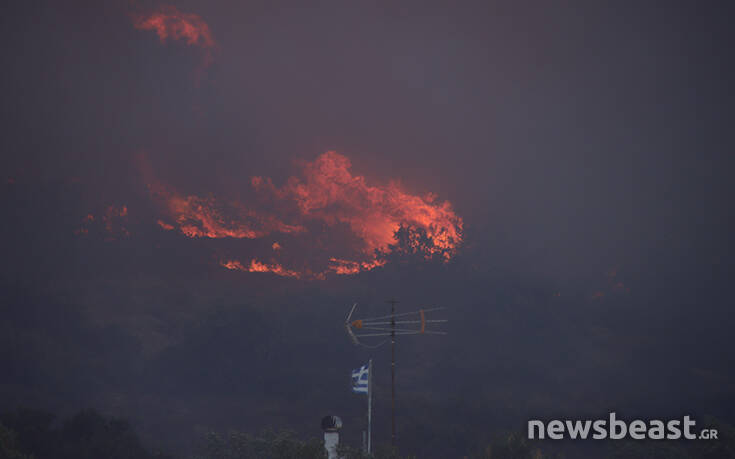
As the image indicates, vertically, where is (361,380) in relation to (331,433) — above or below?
above

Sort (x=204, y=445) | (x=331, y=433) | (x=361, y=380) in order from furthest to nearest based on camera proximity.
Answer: (x=204, y=445) < (x=361, y=380) < (x=331, y=433)

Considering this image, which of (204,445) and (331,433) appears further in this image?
(204,445)

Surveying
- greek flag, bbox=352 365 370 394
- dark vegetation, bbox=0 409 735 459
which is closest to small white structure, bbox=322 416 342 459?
greek flag, bbox=352 365 370 394

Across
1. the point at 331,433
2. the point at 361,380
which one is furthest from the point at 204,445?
the point at 331,433

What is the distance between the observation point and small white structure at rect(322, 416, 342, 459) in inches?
1639

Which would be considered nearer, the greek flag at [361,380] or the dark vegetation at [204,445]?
the greek flag at [361,380]

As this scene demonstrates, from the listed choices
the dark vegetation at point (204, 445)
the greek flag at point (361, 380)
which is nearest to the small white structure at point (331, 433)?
the greek flag at point (361, 380)

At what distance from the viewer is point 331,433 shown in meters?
42.2

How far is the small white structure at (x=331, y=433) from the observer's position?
41625mm

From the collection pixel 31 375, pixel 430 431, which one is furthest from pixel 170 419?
pixel 430 431

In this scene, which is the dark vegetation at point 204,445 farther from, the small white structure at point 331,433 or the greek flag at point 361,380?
the small white structure at point 331,433

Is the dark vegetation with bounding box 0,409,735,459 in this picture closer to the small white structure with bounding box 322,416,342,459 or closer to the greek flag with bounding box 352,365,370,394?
the greek flag with bounding box 352,365,370,394

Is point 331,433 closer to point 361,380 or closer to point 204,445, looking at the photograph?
point 361,380

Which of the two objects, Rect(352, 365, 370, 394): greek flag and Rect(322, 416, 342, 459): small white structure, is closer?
Rect(322, 416, 342, 459): small white structure
